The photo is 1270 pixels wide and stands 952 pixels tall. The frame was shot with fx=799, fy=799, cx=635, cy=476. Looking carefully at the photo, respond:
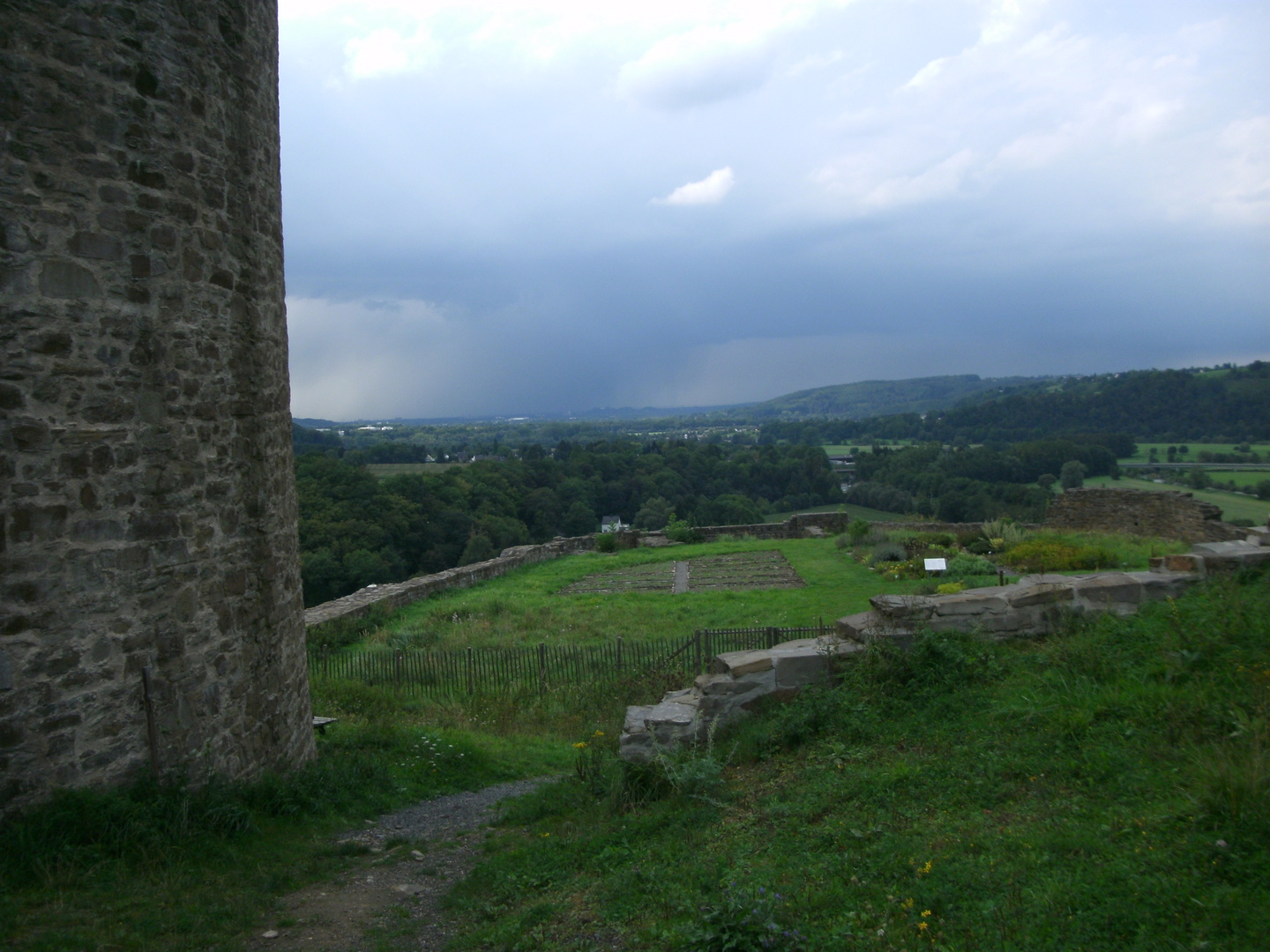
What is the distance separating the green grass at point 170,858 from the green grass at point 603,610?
23.6ft

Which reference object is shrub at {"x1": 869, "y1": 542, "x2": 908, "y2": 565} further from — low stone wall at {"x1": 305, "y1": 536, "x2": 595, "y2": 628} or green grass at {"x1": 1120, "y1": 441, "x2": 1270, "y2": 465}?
green grass at {"x1": 1120, "y1": 441, "x2": 1270, "y2": 465}

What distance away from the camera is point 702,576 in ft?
65.7

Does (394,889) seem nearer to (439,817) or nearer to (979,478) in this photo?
(439,817)

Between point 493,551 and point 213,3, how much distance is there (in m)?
33.2

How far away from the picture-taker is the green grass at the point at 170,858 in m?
4.21

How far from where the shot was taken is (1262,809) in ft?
11.3

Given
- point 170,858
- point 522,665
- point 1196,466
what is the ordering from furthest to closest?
point 1196,466, point 522,665, point 170,858

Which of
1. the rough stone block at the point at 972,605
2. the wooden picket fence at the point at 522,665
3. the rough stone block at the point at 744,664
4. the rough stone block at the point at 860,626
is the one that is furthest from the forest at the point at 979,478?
the rough stone block at the point at 744,664

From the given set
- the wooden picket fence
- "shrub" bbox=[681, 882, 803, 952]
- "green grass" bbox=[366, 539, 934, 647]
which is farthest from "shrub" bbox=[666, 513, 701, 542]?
"shrub" bbox=[681, 882, 803, 952]

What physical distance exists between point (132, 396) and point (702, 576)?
52.2ft

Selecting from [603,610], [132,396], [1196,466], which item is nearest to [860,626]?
[132,396]

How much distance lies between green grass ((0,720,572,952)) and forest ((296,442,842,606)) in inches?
934

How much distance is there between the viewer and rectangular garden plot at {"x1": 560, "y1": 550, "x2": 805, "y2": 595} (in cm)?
1850

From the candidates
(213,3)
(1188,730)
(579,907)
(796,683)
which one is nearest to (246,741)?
(579,907)
